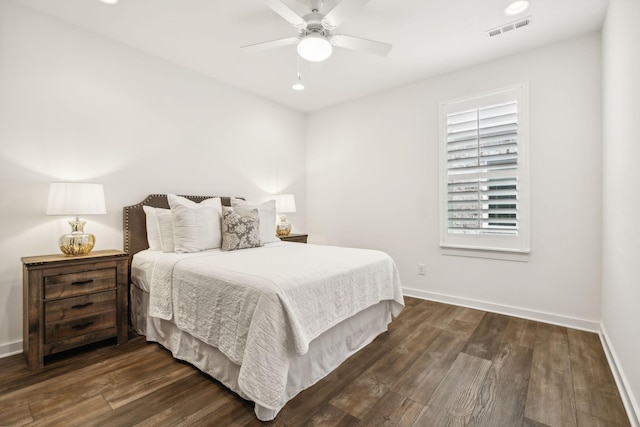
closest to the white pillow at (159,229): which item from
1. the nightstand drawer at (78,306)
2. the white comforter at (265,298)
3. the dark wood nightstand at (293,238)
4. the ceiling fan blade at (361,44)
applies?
the white comforter at (265,298)

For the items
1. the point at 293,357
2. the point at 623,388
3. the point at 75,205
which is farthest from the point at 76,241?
the point at 623,388

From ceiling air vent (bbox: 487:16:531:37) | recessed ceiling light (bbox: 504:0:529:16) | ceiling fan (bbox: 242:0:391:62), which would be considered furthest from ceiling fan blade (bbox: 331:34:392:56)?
ceiling air vent (bbox: 487:16:531:37)

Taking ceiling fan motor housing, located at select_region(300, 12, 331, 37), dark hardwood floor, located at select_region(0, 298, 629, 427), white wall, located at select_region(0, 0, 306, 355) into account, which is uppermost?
ceiling fan motor housing, located at select_region(300, 12, 331, 37)

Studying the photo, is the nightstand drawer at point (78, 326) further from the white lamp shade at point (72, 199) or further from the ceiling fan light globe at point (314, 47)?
the ceiling fan light globe at point (314, 47)

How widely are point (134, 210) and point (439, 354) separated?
297 cm

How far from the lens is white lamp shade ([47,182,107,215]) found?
217 cm

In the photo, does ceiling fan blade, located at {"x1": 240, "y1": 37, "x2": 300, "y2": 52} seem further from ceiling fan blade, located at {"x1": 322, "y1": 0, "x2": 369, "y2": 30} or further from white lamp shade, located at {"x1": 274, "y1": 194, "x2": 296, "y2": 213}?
white lamp shade, located at {"x1": 274, "y1": 194, "x2": 296, "y2": 213}

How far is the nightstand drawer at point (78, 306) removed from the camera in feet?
6.80

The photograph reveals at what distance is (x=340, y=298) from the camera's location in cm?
203

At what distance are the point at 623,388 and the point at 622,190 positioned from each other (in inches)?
46.1

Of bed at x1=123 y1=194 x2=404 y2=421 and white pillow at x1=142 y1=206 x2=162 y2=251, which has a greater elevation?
white pillow at x1=142 y1=206 x2=162 y2=251

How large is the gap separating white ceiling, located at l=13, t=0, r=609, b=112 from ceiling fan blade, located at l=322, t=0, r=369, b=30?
324mm

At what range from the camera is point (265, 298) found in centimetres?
157

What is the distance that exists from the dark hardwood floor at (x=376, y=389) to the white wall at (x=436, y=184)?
2.15ft
